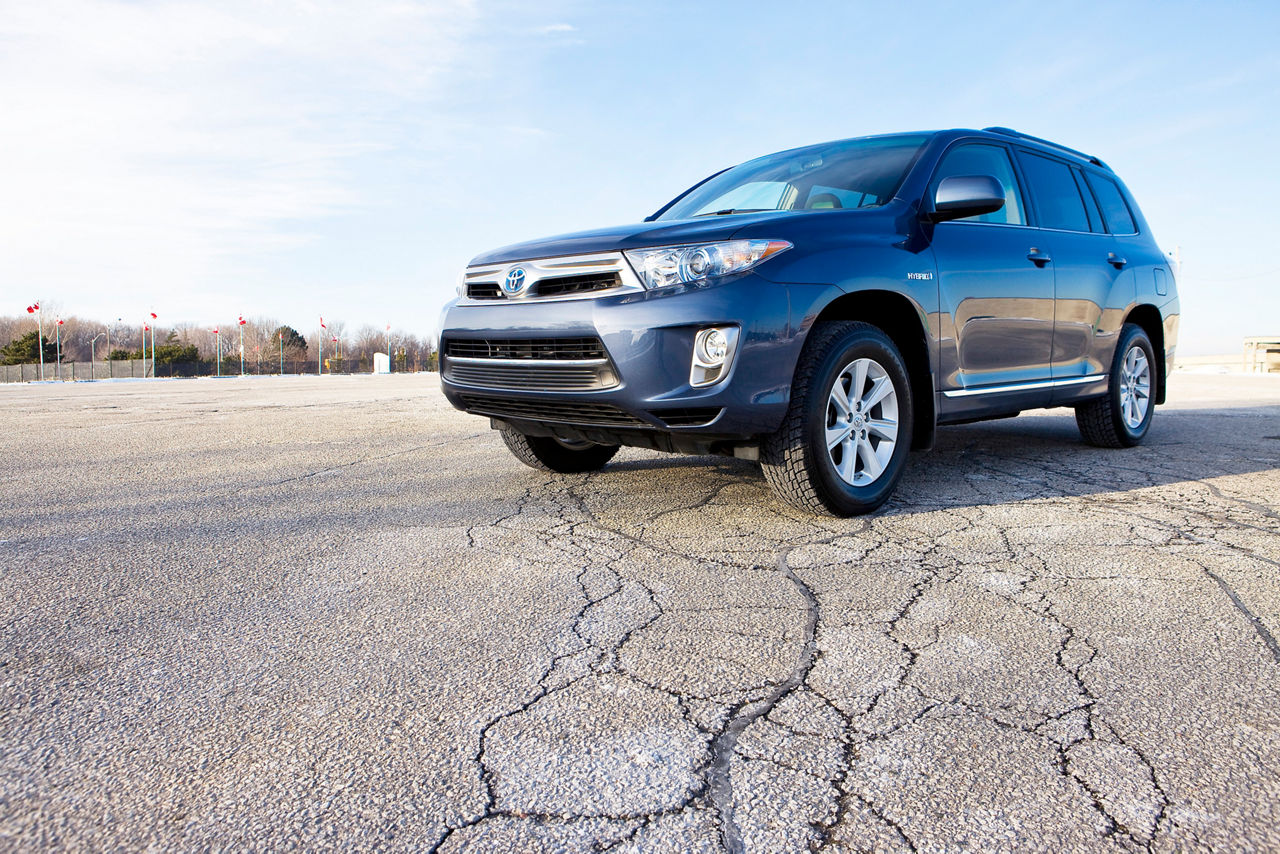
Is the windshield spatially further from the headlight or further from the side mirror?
the headlight

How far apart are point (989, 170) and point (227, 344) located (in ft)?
386

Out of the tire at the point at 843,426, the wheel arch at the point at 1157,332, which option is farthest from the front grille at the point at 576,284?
the wheel arch at the point at 1157,332

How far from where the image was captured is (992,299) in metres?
4.42

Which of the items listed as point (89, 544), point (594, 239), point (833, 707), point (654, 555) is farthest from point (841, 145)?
point (89, 544)

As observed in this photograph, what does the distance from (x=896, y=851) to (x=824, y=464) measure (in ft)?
7.40

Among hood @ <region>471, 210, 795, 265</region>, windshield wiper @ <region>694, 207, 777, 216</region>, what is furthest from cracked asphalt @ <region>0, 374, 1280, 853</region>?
windshield wiper @ <region>694, 207, 777, 216</region>

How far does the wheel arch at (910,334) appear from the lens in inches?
153

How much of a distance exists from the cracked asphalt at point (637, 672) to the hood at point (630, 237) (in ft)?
3.81

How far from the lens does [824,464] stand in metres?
3.54

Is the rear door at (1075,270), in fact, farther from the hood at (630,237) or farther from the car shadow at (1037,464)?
the hood at (630,237)

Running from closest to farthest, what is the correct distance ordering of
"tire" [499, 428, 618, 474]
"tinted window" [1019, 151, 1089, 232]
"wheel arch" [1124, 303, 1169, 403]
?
"tire" [499, 428, 618, 474]
"tinted window" [1019, 151, 1089, 232]
"wheel arch" [1124, 303, 1169, 403]

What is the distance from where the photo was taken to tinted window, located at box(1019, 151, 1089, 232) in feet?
16.9

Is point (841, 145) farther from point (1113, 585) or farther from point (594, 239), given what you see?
point (1113, 585)

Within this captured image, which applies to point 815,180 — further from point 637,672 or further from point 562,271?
point 637,672
